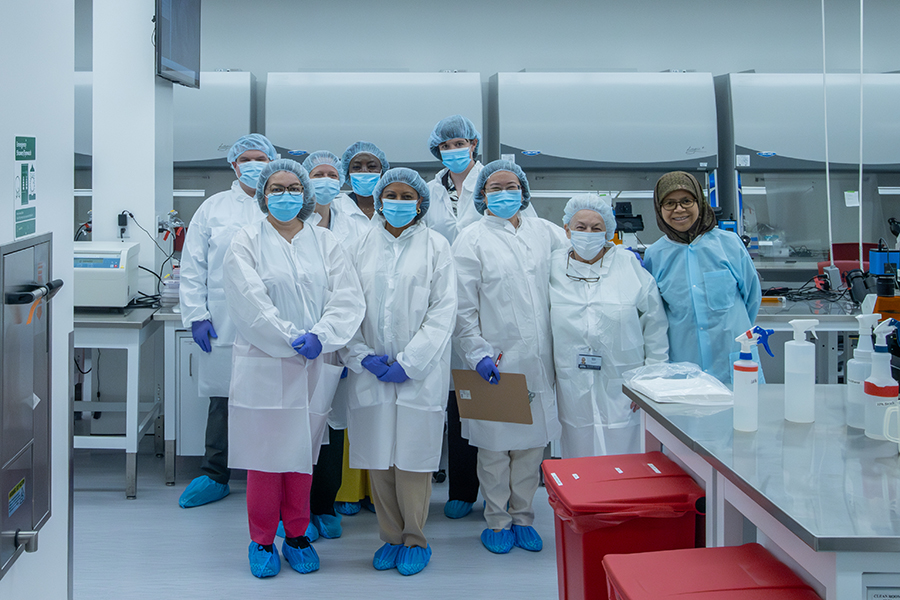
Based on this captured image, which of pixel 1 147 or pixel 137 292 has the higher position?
pixel 1 147

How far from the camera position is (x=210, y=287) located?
2.98m

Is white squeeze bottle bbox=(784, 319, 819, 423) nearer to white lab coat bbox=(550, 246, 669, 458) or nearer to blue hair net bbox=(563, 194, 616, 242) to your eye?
white lab coat bbox=(550, 246, 669, 458)

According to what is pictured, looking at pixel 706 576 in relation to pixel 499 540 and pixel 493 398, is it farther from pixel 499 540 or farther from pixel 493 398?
pixel 499 540

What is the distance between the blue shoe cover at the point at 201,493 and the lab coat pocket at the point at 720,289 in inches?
85.7

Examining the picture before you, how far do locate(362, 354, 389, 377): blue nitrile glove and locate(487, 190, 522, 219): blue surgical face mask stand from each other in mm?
679

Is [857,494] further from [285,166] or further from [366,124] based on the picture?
[366,124]

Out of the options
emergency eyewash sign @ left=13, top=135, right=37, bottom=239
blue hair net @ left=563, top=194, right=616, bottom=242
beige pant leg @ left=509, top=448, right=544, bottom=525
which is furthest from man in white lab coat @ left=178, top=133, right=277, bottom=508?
emergency eyewash sign @ left=13, top=135, right=37, bottom=239

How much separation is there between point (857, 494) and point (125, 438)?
2864mm

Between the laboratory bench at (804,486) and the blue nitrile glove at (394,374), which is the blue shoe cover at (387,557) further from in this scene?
the laboratory bench at (804,486)

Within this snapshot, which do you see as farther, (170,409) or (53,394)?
(170,409)

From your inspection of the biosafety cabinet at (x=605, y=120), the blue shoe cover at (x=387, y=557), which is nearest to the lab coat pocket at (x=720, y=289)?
the blue shoe cover at (x=387, y=557)

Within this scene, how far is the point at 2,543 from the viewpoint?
1320mm

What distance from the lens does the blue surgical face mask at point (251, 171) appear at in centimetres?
301

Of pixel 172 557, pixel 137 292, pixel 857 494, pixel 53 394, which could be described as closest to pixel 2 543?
pixel 53 394
